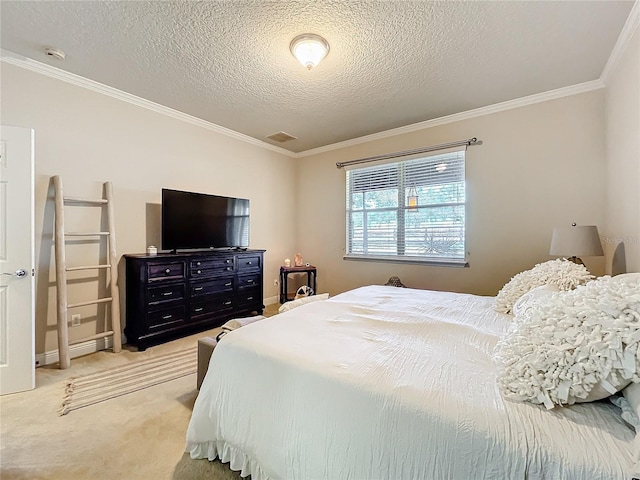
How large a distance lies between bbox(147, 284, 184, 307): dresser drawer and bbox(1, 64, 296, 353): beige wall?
60 cm

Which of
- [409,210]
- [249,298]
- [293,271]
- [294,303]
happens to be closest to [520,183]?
[409,210]

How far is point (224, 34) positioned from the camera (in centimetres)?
222

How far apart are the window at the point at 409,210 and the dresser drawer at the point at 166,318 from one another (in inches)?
101

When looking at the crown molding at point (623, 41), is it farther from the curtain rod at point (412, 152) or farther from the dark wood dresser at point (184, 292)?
the dark wood dresser at point (184, 292)

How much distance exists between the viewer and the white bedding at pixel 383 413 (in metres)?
0.79

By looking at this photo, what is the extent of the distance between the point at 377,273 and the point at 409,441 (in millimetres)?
3490

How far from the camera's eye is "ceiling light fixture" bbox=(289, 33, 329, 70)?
222 centimetres

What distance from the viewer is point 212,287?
3586 mm

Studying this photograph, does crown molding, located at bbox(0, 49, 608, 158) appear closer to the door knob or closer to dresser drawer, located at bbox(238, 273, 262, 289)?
the door knob

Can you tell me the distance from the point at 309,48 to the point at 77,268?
289 centimetres

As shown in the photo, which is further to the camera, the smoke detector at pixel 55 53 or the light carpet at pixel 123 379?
the smoke detector at pixel 55 53

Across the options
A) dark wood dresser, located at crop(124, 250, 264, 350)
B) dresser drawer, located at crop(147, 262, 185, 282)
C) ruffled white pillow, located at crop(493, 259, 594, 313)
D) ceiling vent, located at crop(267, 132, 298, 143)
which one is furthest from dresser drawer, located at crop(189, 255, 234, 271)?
ruffled white pillow, located at crop(493, 259, 594, 313)

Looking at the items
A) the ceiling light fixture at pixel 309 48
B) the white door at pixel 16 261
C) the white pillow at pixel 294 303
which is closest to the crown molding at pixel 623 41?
the ceiling light fixture at pixel 309 48

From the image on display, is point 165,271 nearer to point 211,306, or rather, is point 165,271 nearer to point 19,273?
point 211,306
